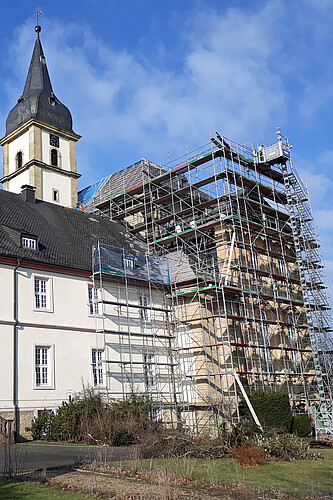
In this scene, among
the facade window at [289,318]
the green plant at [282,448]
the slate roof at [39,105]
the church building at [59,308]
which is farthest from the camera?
the slate roof at [39,105]

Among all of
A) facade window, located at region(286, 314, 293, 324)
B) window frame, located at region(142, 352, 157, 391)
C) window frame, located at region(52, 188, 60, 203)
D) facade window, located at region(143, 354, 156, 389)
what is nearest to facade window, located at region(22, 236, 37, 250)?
window frame, located at region(142, 352, 157, 391)

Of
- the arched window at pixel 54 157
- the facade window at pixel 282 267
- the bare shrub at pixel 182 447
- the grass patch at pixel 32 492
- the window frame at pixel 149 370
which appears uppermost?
the arched window at pixel 54 157

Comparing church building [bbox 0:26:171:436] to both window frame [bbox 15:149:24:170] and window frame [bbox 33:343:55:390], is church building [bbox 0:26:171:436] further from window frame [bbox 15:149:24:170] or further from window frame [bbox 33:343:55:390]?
window frame [bbox 15:149:24:170]

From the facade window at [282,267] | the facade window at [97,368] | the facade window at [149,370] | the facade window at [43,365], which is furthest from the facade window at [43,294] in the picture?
the facade window at [282,267]

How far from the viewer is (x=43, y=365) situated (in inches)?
893

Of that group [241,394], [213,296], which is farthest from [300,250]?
[241,394]

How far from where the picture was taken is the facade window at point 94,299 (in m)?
25.5

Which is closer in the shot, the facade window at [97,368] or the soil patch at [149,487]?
the soil patch at [149,487]

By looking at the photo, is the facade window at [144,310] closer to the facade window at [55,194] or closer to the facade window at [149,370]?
the facade window at [149,370]

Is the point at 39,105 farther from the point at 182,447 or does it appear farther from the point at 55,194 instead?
the point at 182,447

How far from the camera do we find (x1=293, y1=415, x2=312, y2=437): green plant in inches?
949

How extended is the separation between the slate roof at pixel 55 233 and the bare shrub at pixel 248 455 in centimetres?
1259

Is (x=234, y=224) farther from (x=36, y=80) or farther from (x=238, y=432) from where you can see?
(x=36, y=80)

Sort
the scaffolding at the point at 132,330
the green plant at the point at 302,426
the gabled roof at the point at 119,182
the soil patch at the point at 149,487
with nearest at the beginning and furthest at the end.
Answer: the soil patch at the point at 149,487 < the green plant at the point at 302,426 < the scaffolding at the point at 132,330 < the gabled roof at the point at 119,182
